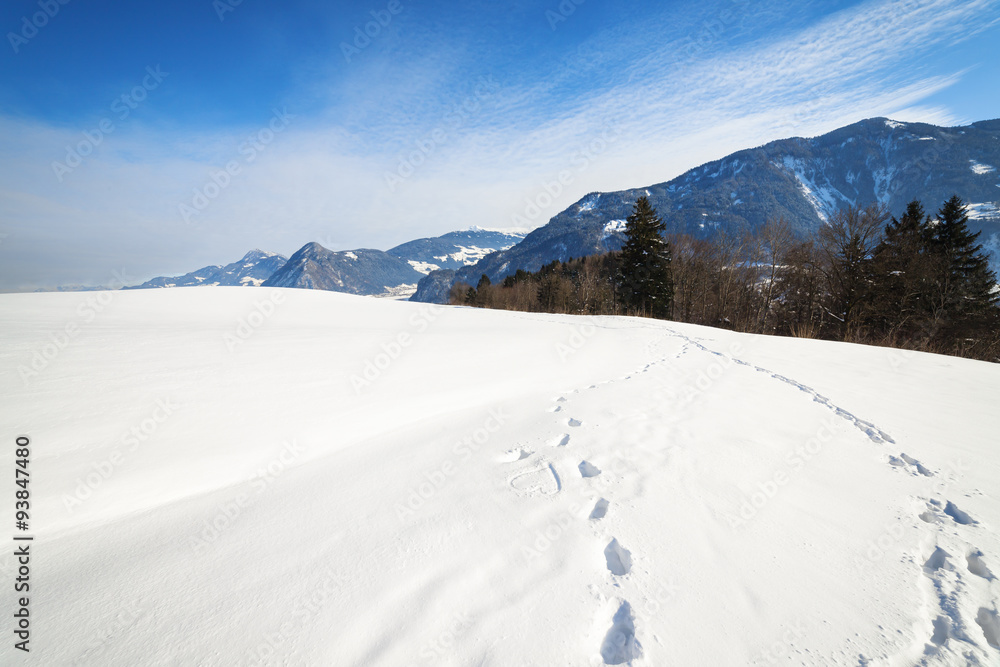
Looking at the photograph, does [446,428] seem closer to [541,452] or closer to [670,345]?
[541,452]

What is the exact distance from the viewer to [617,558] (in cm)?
212

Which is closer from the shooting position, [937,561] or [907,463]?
[937,561]

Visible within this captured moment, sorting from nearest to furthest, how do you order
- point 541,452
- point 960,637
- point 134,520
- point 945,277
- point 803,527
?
point 960,637 < point 134,520 < point 803,527 < point 541,452 < point 945,277

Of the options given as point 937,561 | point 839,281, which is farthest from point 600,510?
point 839,281

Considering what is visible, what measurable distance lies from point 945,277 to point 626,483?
29565 mm

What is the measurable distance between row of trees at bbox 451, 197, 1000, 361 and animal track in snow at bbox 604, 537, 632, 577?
16.6 metres

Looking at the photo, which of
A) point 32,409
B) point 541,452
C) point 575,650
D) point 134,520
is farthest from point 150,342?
point 575,650

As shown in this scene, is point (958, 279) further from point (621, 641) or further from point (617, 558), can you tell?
point (621, 641)

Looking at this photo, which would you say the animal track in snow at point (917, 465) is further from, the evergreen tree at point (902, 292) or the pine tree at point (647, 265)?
the pine tree at point (647, 265)

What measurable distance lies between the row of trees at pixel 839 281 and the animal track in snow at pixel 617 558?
16.6m

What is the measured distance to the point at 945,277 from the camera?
20000 mm

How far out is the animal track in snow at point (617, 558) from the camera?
2018 millimetres

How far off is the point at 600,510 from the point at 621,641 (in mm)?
934

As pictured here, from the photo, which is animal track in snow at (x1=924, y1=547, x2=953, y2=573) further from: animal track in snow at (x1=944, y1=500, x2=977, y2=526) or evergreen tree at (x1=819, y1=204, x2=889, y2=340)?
evergreen tree at (x1=819, y1=204, x2=889, y2=340)
